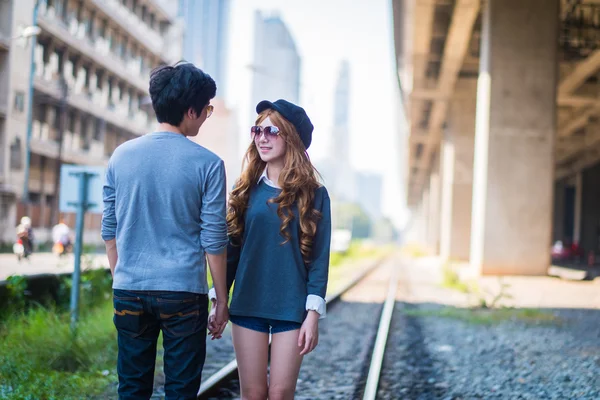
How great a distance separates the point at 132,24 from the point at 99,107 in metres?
8.20

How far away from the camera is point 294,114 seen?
3398mm

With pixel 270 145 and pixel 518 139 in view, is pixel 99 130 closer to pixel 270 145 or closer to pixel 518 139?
pixel 518 139

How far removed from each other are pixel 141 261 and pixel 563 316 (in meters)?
10.4

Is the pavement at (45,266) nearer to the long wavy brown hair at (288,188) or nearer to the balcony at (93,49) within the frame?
the long wavy brown hair at (288,188)

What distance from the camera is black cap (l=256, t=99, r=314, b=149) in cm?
338

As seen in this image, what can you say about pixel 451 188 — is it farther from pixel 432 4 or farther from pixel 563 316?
pixel 563 316

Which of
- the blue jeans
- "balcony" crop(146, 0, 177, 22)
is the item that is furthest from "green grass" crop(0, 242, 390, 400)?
"balcony" crop(146, 0, 177, 22)

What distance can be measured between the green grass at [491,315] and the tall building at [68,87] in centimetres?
2602

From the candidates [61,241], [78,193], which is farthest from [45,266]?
[78,193]

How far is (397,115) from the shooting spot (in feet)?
144

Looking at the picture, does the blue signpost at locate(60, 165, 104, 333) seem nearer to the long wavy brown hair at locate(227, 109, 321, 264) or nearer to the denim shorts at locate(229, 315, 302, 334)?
the long wavy brown hair at locate(227, 109, 321, 264)

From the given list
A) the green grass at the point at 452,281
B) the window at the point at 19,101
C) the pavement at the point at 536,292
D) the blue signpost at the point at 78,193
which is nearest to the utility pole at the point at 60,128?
the window at the point at 19,101

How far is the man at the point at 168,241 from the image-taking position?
9.47ft

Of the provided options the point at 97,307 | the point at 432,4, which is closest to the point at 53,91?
the point at 432,4
